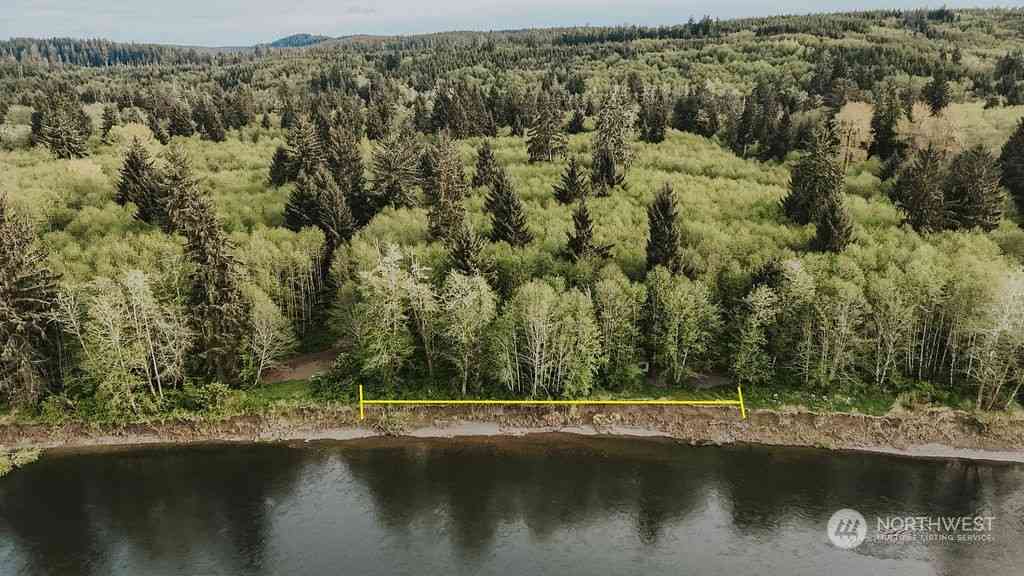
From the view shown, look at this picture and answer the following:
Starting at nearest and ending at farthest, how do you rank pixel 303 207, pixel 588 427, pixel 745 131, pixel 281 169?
1. pixel 588 427
2. pixel 303 207
3. pixel 281 169
4. pixel 745 131

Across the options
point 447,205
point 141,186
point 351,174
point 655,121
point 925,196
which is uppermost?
point 655,121

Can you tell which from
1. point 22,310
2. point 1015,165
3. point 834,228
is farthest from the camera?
point 1015,165

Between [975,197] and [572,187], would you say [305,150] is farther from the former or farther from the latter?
[975,197]

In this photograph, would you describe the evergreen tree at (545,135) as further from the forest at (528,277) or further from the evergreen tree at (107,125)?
the evergreen tree at (107,125)

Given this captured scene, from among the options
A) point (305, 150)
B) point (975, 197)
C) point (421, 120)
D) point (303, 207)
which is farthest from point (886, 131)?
point (305, 150)

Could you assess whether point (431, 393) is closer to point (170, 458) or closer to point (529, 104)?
point (170, 458)

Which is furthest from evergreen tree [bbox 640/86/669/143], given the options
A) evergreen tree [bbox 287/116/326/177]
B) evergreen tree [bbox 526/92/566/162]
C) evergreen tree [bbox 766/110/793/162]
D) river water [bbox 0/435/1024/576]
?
river water [bbox 0/435/1024/576]

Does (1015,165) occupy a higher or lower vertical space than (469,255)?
higher
